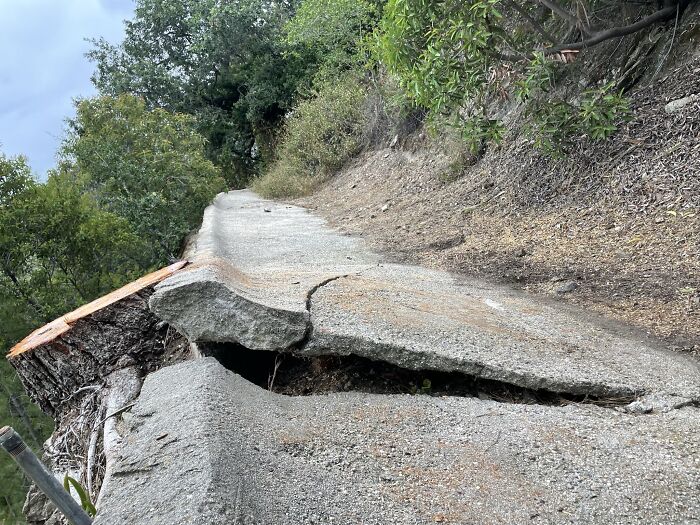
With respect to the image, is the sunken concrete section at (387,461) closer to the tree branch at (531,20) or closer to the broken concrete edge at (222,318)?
the broken concrete edge at (222,318)

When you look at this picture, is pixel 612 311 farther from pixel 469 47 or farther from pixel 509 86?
pixel 509 86

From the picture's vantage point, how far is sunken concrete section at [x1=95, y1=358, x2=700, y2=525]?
1431 millimetres

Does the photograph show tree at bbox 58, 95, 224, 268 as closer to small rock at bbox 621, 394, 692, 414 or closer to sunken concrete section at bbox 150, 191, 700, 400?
sunken concrete section at bbox 150, 191, 700, 400

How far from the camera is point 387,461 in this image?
168 cm

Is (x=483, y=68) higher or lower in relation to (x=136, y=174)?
lower

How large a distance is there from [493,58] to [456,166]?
7.66ft

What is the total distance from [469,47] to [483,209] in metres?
1.72

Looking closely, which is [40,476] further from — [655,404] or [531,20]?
[531,20]

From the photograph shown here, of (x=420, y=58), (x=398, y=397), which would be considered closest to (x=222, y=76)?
(x=420, y=58)

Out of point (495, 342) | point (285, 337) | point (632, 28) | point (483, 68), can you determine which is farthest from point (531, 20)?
point (285, 337)

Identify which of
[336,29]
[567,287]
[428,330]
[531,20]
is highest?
[336,29]

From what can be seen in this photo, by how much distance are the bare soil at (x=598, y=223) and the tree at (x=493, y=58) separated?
334 millimetres

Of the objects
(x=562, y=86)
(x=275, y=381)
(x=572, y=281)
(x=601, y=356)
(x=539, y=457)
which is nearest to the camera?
(x=539, y=457)

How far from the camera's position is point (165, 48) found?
70.5ft
